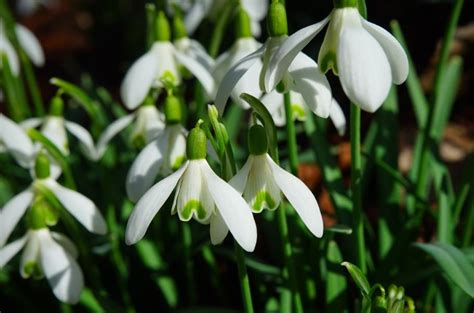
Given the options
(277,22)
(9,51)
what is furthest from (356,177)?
(9,51)

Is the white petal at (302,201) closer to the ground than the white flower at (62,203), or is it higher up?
higher up

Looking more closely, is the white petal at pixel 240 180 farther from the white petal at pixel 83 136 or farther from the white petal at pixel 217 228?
the white petal at pixel 83 136

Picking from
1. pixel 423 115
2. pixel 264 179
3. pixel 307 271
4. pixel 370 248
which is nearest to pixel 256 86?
pixel 264 179

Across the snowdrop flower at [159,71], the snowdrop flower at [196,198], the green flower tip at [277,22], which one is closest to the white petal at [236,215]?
the snowdrop flower at [196,198]

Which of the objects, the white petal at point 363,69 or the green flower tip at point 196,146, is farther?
the green flower tip at point 196,146

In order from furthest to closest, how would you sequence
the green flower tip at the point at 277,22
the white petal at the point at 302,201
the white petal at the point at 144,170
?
the white petal at the point at 144,170 < the green flower tip at the point at 277,22 < the white petal at the point at 302,201

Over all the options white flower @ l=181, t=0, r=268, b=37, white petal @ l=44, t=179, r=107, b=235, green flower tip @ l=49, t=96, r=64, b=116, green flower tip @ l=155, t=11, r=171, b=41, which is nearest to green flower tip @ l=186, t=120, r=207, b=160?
white petal @ l=44, t=179, r=107, b=235

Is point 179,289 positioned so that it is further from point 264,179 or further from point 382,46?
point 382,46
